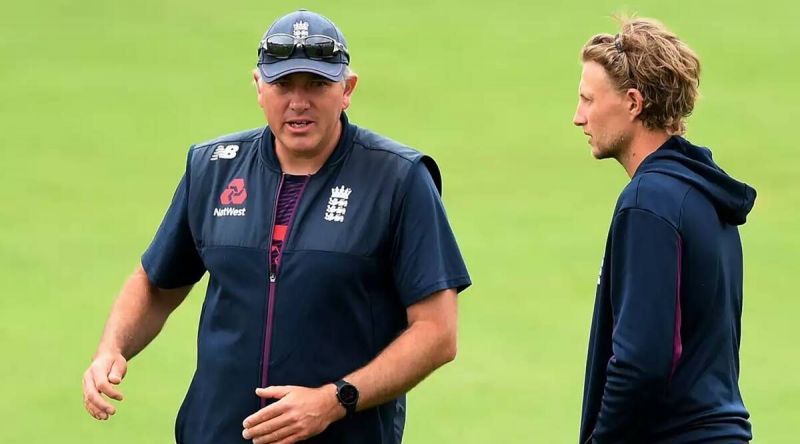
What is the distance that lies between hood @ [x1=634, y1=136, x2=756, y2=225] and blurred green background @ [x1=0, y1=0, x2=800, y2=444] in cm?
345

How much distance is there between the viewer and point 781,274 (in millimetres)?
9156

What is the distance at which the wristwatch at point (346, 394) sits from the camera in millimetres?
4055

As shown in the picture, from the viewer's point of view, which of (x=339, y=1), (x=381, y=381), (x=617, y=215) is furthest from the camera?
(x=339, y=1)

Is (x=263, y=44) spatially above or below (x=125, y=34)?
below

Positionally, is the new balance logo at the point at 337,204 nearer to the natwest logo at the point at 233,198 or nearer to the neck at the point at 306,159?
the neck at the point at 306,159

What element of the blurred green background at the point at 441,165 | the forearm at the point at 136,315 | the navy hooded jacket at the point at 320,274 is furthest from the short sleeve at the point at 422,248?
the blurred green background at the point at 441,165

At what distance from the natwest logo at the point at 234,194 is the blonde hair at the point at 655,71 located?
102 cm

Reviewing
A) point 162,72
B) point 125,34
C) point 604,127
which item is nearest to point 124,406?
point 604,127

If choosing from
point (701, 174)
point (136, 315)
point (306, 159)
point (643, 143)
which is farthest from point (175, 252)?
point (701, 174)

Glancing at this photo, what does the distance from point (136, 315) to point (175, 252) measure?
0.72 ft

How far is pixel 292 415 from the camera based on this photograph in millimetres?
3984

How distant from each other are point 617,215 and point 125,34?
392 inches

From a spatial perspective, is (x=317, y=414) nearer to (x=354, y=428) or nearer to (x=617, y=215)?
(x=354, y=428)

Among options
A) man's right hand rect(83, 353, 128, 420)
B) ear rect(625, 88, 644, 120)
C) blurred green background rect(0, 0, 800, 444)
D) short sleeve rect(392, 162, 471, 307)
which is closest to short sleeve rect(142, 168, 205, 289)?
man's right hand rect(83, 353, 128, 420)
